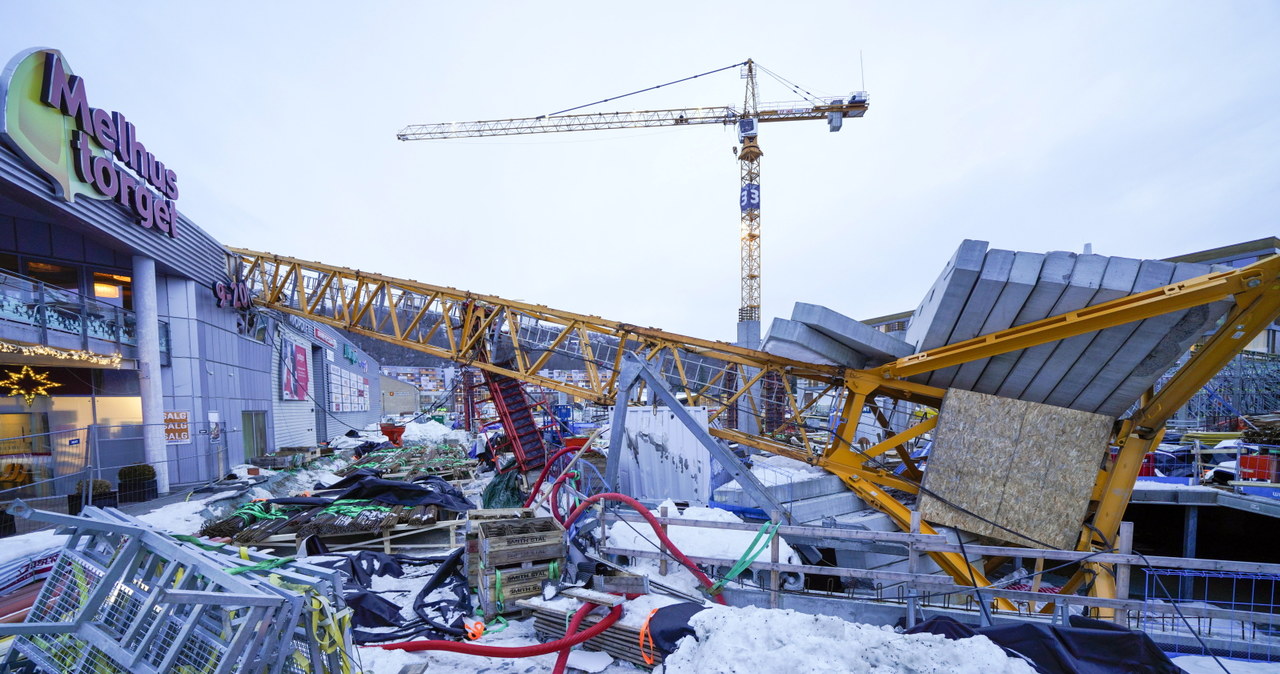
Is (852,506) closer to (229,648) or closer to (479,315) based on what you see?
(229,648)

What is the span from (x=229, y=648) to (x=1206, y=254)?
51.5 meters

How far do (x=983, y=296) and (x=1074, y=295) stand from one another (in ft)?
3.31

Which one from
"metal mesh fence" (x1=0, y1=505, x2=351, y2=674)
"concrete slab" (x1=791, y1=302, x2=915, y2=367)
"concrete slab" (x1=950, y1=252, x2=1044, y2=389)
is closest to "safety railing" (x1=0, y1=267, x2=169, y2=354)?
"metal mesh fence" (x1=0, y1=505, x2=351, y2=674)

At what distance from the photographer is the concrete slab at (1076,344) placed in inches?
242

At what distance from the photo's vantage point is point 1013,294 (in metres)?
6.52

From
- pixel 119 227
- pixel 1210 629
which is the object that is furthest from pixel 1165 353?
pixel 119 227

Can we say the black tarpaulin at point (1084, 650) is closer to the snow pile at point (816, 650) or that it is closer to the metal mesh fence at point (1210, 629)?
A: the snow pile at point (816, 650)

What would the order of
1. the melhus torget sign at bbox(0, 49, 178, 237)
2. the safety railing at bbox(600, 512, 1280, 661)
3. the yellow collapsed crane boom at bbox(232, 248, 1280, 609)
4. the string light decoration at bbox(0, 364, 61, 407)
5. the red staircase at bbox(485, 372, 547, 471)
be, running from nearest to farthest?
the safety railing at bbox(600, 512, 1280, 661) < the yellow collapsed crane boom at bbox(232, 248, 1280, 609) < the melhus torget sign at bbox(0, 49, 178, 237) < the string light decoration at bbox(0, 364, 61, 407) < the red staircase at bbox(485, 372, 547, 471)

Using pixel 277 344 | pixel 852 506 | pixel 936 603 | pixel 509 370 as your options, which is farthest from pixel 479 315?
pixel 277 344

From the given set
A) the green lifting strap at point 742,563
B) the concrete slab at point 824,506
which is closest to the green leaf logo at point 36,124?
the green lifting strap at point 742,563

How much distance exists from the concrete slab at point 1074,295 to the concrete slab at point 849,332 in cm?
150

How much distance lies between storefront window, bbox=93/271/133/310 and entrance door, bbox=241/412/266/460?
5.05 metres

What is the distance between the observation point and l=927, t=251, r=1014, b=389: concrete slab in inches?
251

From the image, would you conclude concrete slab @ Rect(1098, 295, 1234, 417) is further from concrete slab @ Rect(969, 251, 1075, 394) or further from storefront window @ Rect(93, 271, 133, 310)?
storefront window @ Rect(93, 271, 133, 310)
